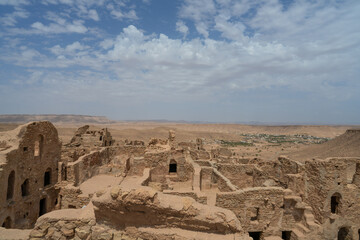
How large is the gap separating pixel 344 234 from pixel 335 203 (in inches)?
71.8

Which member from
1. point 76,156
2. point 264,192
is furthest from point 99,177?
point 264,192

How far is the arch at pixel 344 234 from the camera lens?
12.4 m

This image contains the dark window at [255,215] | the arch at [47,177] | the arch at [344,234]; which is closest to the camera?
the dark window at [255,215]

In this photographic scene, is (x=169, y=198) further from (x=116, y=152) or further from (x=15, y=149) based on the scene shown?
(x=116, y=152)

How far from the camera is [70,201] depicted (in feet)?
45.1

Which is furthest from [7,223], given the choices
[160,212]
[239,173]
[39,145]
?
[239,173]

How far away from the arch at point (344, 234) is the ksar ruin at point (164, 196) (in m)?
0.05

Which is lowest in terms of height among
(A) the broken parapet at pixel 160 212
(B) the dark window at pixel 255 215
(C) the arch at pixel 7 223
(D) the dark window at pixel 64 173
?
(C) the arch at pixel 7 223

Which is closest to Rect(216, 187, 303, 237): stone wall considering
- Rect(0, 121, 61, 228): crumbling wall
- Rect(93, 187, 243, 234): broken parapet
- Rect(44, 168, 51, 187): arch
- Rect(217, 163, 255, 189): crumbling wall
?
Rect(217, 163, 255, 189): crumbling wall

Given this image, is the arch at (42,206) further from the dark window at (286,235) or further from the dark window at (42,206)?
the dark window at (286,235)

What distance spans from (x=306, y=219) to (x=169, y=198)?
366 inches

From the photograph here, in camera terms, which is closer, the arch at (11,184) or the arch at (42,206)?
the arch at (11,184)

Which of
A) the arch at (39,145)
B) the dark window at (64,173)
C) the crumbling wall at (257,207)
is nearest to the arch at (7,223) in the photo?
the arch at (39,145)

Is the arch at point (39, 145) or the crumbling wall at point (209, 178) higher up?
the arch at point (39, 145)
